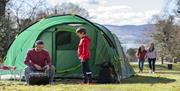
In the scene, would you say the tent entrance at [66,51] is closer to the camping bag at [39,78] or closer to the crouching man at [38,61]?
the crouching man at [38,61]

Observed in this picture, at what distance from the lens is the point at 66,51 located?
1691 cm

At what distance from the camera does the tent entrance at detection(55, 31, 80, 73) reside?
16.8m

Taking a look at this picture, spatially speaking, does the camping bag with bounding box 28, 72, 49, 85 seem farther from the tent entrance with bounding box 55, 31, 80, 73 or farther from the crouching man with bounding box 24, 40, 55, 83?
the tent entrance with bounding box 55, 31, 80, 73

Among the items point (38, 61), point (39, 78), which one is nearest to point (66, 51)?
point (38, 61)

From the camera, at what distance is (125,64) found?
18.3 m

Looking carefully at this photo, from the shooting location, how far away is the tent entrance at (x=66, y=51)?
1678 centimetres

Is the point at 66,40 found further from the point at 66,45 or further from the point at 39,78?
the point at 39,78

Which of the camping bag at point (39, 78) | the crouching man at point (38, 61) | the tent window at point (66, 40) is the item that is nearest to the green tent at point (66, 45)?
the tent window at point (66, 40)

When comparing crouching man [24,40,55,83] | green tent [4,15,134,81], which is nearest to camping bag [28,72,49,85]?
crouching man [24,40,55,83]

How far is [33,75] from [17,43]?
4.50 m

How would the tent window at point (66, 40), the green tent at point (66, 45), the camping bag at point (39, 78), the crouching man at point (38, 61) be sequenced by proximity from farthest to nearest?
the tent window at point (66, 40) → the green tent at point (66, 45) → the crouching man at point (38, 61) → the camping bag at point (39, 78)

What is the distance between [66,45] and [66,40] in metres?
Answer: 0.17

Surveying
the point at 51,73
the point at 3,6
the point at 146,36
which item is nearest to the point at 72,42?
the point at 51,73

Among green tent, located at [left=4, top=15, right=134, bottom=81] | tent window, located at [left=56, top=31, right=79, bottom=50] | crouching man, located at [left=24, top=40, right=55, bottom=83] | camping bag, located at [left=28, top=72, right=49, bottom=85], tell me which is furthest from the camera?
tent window, located at [left=56, top=31, right=79, bottom=50]
